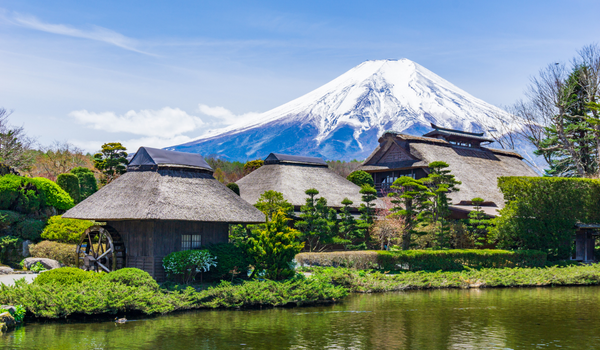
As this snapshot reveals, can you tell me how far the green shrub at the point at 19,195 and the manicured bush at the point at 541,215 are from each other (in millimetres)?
26681

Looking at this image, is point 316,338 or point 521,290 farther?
point 521,290

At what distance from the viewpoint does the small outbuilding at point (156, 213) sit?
70.6 feet

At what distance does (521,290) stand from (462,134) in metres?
31.8

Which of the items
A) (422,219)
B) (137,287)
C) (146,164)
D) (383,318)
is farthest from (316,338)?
(422,219)

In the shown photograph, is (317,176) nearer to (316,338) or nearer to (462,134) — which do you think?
(462,134)

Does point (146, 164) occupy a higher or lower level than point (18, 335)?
higher

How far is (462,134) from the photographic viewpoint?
182 feet

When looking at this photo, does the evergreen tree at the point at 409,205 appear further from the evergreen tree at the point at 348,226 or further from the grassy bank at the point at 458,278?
the grassy bank at the point at 458,278

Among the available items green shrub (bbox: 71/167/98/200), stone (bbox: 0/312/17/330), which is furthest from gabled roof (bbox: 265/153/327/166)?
stone (bbox: 0/312/17/330)

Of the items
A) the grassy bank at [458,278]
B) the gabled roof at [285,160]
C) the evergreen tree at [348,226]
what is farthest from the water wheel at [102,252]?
the gabled roof at [285,160]

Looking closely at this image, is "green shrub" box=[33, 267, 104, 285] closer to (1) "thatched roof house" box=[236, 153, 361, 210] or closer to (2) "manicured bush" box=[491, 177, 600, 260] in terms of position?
(1) "thatched roof house" box=[236, 153, 361, 210]

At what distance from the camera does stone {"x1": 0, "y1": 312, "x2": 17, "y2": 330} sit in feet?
50.2

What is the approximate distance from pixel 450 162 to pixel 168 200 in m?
31.4

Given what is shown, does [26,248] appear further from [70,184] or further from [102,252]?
[102,252]
